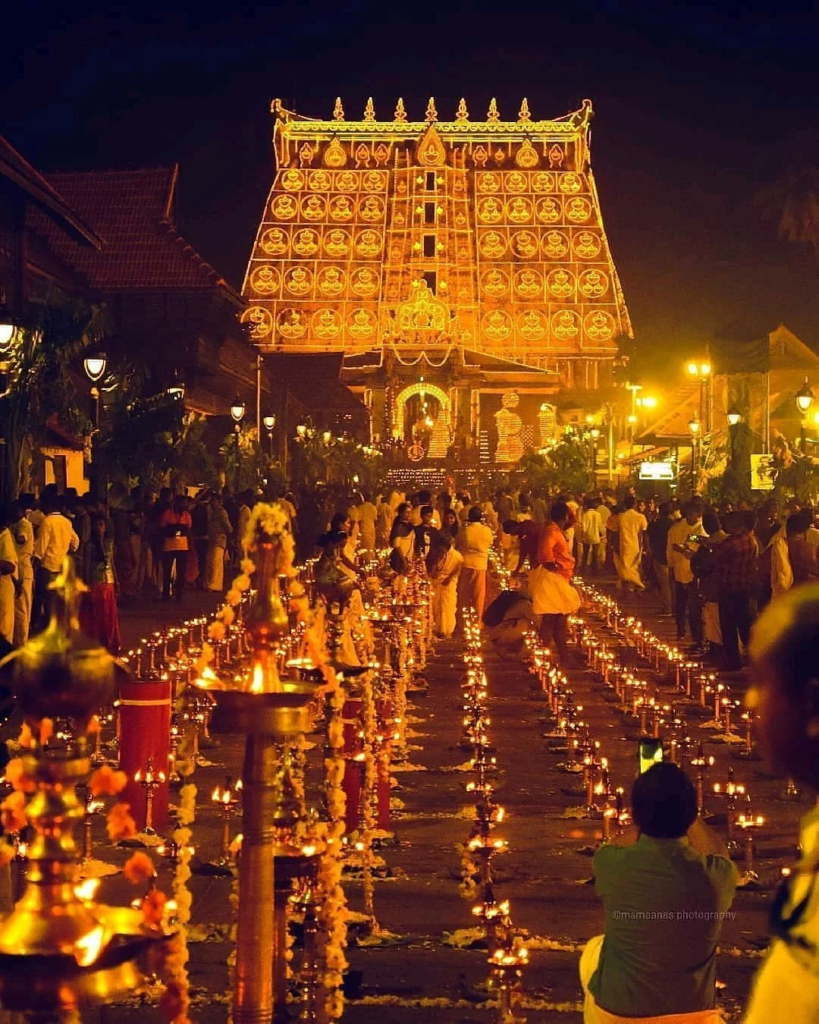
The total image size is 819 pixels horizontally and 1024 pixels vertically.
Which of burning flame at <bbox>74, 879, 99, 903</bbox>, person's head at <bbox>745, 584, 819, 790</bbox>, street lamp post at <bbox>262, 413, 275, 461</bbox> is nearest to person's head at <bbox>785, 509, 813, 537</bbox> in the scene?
burning flame at <bbox>74, 879, 99, 903</bbox>

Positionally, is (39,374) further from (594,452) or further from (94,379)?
(594,452)

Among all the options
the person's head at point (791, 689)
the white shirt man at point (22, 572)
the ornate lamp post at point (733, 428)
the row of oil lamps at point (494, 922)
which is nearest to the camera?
the person's head at point (791, 689)

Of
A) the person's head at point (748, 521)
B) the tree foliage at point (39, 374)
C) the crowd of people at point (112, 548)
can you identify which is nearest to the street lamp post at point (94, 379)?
the tree foliage at point (39, 374)

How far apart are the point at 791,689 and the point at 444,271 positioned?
89.4 metres

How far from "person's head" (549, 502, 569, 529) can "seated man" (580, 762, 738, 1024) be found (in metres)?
13.2

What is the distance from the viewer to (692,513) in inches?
890

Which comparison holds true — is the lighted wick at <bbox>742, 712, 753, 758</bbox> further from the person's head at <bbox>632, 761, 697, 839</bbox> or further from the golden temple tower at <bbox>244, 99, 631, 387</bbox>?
the golden temple tower at <bbox>244, 99, 631, 387</bbox>

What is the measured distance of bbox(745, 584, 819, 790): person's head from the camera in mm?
2576

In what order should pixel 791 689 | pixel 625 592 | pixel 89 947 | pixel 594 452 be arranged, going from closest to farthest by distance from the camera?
pixel 791 689 < pixel 89 947 < pixel 625 592 < pixel 594 452

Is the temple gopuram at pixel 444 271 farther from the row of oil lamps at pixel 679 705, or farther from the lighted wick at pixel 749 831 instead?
the lighted wick at pixel 749 831

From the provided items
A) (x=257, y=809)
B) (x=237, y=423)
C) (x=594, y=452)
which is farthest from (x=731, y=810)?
(x=594, y=452)

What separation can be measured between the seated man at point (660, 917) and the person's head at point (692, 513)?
17.7 m

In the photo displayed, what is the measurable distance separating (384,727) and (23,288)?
1642 cm

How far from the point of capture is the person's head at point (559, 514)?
725 inches
